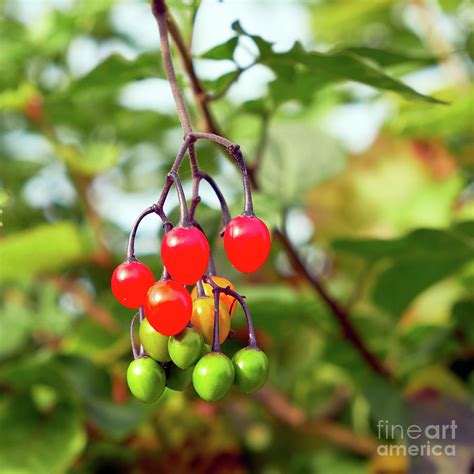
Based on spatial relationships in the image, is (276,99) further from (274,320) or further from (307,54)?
(274,320)

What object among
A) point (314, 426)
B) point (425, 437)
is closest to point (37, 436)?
point (314, 426)

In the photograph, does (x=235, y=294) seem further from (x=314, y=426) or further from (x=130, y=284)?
(x=314, y=426)

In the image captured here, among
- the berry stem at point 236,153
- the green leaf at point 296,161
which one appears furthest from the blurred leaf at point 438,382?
the berry stem at point 236,153

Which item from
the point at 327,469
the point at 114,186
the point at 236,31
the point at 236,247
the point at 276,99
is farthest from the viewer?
the point at 114,186

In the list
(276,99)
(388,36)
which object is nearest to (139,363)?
Answer: (276,99)

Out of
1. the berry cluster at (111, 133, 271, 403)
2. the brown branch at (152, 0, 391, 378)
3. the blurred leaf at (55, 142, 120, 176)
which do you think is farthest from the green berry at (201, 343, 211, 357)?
the blurred leaf at (55, 142, 120, 176)

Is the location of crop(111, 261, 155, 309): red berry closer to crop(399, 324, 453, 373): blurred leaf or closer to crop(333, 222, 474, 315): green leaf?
crop(333, 222, 474, 315): green leaf
